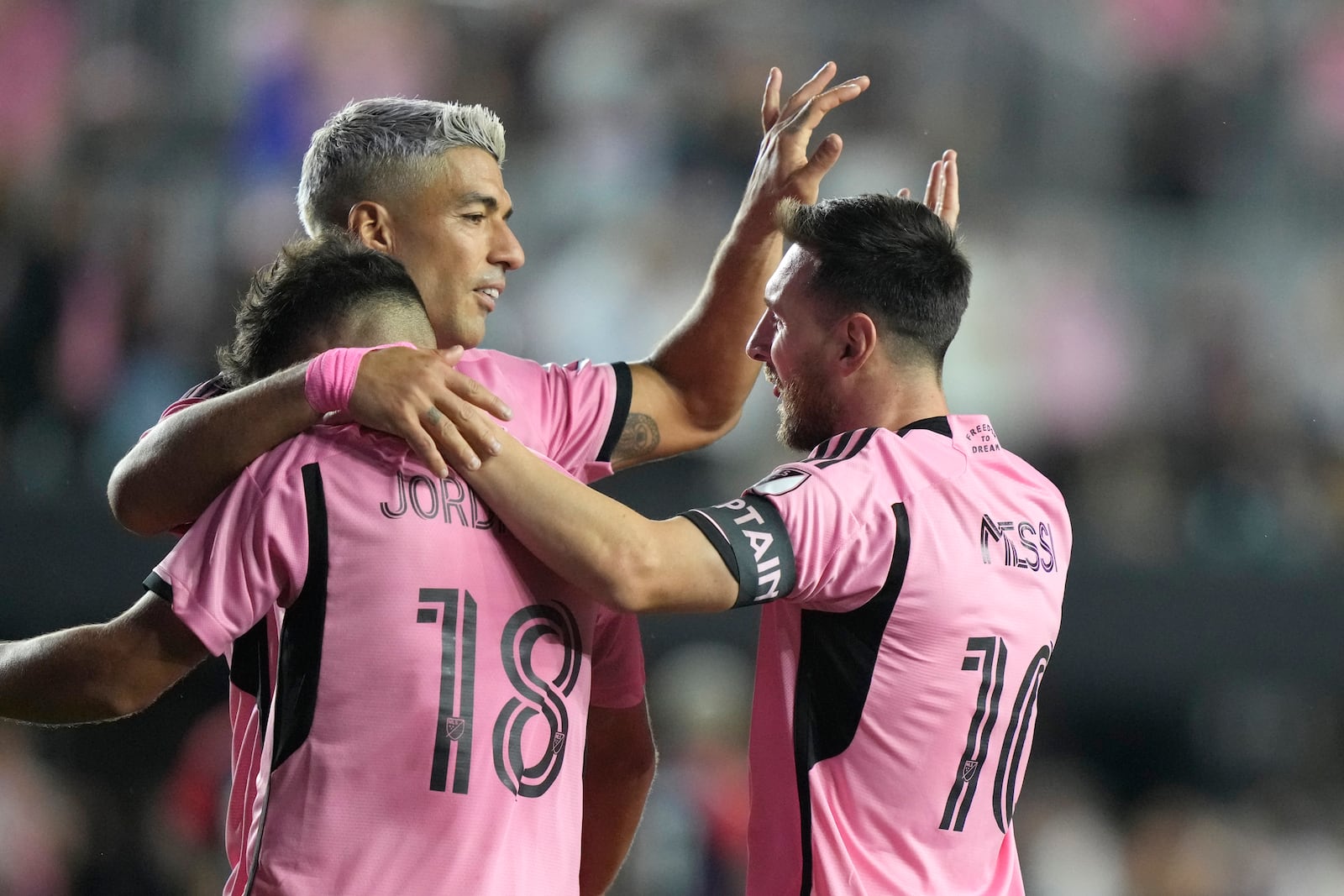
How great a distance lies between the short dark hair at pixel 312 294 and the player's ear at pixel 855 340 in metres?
0.86

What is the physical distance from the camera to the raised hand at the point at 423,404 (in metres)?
2.36

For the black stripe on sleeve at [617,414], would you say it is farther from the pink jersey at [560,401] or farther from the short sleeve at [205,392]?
the short sleeve at [205,392]

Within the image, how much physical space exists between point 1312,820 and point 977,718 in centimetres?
643

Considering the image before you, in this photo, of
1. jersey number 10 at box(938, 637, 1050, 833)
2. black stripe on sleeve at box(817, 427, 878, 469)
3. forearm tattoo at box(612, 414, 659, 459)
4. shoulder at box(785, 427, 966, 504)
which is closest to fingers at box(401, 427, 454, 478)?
shoulder at box(785, 427, 966, 504)

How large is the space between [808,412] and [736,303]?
1.71ft

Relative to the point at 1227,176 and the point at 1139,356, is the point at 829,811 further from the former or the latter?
the point at 1227,176

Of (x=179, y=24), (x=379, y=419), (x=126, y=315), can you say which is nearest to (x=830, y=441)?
(x=379, y=419)

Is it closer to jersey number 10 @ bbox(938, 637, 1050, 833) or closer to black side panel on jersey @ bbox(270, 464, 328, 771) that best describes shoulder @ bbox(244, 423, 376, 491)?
black side panel on jersey @ bbox(270, 464, 328, 771)

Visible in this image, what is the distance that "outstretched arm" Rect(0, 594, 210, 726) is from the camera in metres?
2.43

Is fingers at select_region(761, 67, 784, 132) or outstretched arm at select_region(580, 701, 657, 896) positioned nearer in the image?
outstretched arm at select_region(580, 701, 657, 896)

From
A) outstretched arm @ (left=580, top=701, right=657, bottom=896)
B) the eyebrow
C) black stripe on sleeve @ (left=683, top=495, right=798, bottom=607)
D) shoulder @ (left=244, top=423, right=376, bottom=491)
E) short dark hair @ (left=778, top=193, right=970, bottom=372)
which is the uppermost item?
the eyebrow

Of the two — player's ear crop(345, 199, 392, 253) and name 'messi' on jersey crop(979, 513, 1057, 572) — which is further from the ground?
player's ear crop(345, 199, 392, 253)

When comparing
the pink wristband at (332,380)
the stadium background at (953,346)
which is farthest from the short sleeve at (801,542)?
the stadium background at (953,346)

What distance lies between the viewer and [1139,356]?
29.3 feet
